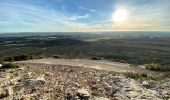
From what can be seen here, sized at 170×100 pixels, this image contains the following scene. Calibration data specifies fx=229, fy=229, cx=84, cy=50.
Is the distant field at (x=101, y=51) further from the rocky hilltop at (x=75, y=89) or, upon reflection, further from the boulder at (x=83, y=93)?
the boulder at (x=83, y=93)

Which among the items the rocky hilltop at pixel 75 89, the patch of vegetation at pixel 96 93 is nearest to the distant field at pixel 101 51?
the rocky hilltop at pixel 75 89

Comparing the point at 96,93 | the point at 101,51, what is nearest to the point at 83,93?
the point at 96,93

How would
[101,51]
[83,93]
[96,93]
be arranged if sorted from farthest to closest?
[101,51] → [96,93] → [83,93]

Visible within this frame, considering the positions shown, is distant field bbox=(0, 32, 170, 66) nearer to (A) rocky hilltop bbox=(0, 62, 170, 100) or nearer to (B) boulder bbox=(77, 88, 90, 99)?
(A) rocky hilltop bbox=(0, 62, 170, 100)

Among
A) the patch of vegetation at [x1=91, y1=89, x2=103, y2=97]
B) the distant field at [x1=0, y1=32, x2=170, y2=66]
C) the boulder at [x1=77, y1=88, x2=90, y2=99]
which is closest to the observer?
the boulder at [x1=77, y1=88, x2=90, y2=99]

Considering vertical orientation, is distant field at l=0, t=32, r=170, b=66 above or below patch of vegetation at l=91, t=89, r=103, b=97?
below

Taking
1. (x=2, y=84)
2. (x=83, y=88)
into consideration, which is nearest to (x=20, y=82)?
(x=2, y=84)

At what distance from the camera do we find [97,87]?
11.5 m

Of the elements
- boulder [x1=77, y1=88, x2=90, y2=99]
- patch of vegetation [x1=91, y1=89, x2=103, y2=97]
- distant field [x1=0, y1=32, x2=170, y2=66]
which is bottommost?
distant field [x1=0, y1=32, x2=170, y2=66]

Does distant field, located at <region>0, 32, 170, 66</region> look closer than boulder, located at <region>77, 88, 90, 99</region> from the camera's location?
No

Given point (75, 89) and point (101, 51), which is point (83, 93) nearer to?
point (75, 89)

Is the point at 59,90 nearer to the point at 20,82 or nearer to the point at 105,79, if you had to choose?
the point at 20,82

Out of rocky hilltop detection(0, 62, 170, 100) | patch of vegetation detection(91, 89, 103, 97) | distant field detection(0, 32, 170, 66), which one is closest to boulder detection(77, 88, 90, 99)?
rocky hilltop detection(0, 62, 170, 100)

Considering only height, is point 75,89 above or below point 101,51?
above
